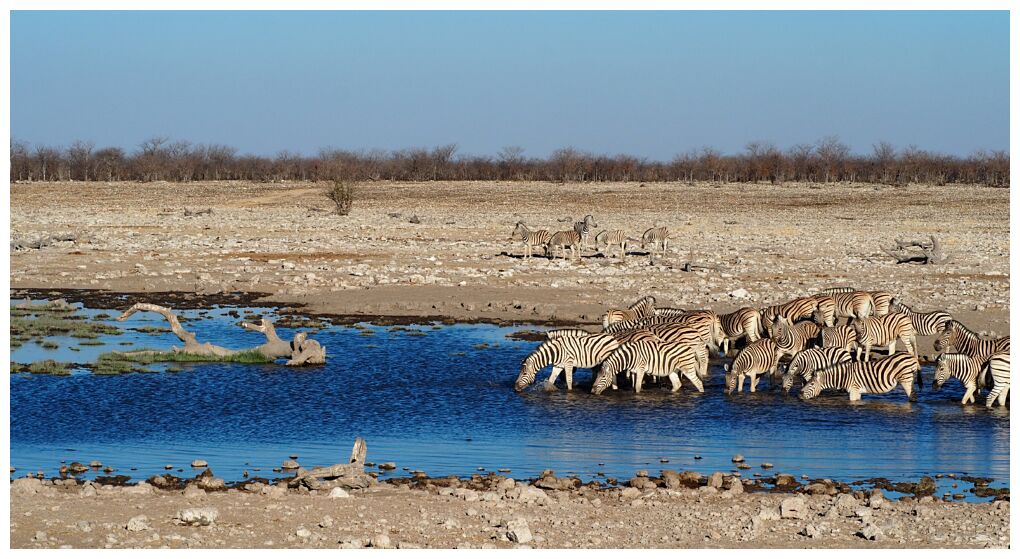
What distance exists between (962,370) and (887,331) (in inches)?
102

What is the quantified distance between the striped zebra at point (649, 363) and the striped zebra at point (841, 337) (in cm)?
212

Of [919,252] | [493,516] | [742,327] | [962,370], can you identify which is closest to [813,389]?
[962,370]

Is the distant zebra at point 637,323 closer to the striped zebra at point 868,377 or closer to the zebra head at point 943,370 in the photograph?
the striped zebra at point 868,377

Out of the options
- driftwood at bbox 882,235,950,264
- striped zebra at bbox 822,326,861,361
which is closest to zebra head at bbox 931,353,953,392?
striped zebra at bbox 822,326,861,361

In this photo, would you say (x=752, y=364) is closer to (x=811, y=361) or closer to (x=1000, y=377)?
(x=811, y=361)

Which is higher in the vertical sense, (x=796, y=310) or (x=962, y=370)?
(x=796, y=310)

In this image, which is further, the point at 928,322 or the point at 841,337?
the point at 928,322

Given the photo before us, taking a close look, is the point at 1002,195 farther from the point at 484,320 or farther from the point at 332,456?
the point at 332,456

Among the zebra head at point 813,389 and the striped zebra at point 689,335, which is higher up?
the striped zebra at point 689,335

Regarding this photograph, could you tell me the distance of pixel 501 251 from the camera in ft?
92.6

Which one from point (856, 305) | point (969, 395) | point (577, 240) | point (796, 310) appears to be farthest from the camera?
point (577, 240)

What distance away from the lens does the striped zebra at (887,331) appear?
587 inches

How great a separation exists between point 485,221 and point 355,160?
156ft

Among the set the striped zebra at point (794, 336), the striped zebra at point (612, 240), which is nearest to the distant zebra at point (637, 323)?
the striped zebra at point (794, 336)
